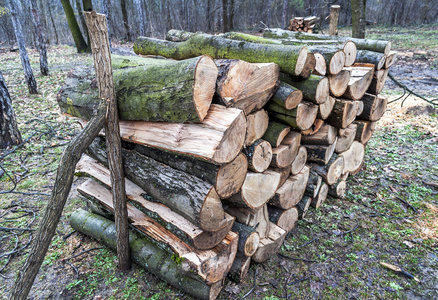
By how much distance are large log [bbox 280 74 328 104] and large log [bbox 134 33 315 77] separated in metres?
0.10

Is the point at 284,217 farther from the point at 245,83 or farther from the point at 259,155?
the point at 245,83

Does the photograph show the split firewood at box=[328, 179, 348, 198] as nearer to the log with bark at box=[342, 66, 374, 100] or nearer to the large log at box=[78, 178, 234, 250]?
the log with bark at box=[342, 66, 374, 100]

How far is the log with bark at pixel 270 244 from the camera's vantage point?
291 centimetres

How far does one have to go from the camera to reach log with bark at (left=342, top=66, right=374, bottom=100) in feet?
11.9

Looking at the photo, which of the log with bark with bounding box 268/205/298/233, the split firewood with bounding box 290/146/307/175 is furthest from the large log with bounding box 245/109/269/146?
the log with bark with bounding box 268/205/298/233

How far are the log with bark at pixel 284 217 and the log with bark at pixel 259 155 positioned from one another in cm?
82

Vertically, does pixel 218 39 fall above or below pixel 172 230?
above

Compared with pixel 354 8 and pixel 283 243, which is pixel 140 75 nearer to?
pixel 283 243

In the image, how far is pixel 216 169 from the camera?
212 cm

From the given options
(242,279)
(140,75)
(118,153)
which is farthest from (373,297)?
(140,75)

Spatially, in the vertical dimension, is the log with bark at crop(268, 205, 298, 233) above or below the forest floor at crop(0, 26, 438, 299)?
above

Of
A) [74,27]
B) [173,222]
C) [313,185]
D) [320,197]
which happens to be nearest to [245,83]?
[173,222]

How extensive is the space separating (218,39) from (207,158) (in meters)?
2.12

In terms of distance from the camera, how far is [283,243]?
3.28 meters
